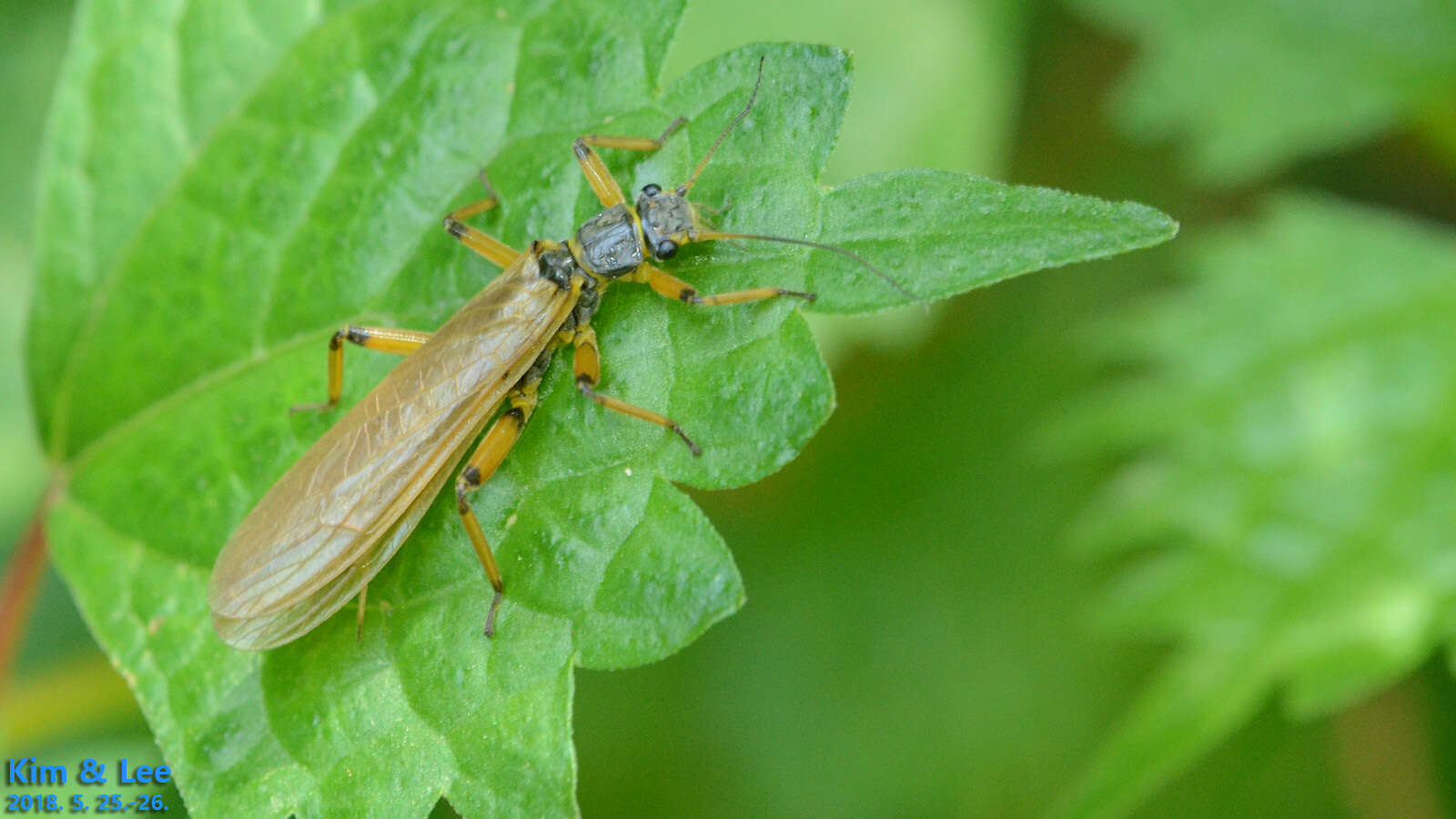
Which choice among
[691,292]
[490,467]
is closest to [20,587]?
[490,467]

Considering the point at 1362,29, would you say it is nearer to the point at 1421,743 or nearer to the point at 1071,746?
the point at 1421,743

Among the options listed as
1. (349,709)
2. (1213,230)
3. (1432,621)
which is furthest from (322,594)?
(1213,230)

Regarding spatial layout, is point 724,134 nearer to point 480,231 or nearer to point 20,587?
point 480,231

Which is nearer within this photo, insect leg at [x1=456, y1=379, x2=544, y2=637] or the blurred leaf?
insect leg at [x1=456, y1=379, x2=544, y2=637]

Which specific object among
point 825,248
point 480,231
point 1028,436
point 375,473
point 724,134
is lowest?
point 1028,436

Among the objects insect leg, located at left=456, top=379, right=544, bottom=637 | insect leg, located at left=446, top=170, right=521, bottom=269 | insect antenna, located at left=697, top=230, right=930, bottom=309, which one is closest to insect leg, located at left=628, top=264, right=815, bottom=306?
insect antenna, located at left=697, top=230, right=930, bottom=309

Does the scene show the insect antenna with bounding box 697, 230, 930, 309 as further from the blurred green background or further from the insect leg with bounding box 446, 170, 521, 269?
the blurred green background
